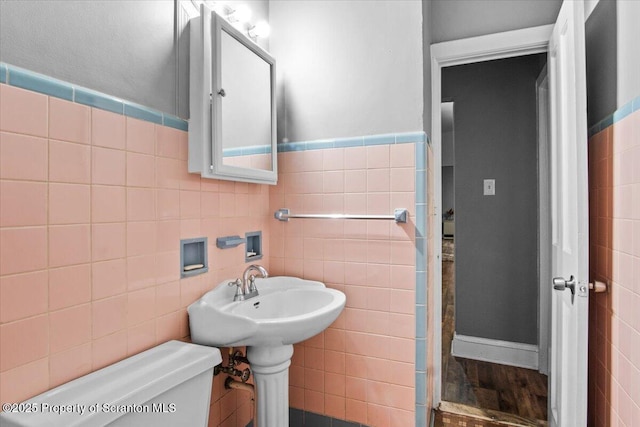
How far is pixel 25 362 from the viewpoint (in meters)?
0.85

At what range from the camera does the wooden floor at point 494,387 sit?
2047 mm

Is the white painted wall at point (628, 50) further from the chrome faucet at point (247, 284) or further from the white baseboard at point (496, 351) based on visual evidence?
the white baseboard at point (496, 351)

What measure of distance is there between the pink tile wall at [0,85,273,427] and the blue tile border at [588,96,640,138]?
1.47m

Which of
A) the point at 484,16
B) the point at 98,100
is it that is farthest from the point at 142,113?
the point at 484,16

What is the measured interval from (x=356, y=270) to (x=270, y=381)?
0.59m

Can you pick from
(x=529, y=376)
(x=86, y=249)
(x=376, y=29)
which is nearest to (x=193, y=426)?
(x=86, y=249)

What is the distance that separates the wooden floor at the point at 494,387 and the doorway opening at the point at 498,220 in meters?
0.01

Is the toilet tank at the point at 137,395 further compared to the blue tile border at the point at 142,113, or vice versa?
the blue tile border at the point at 142,113

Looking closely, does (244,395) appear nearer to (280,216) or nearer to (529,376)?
(280,216)

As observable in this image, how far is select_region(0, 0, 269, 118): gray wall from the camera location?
862mm

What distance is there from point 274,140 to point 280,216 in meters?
0.37

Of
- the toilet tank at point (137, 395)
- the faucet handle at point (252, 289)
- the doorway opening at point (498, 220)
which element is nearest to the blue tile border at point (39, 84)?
the toilet tank at point (137, 395)

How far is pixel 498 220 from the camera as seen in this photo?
2666mm

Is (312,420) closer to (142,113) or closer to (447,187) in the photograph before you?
(142,113)
